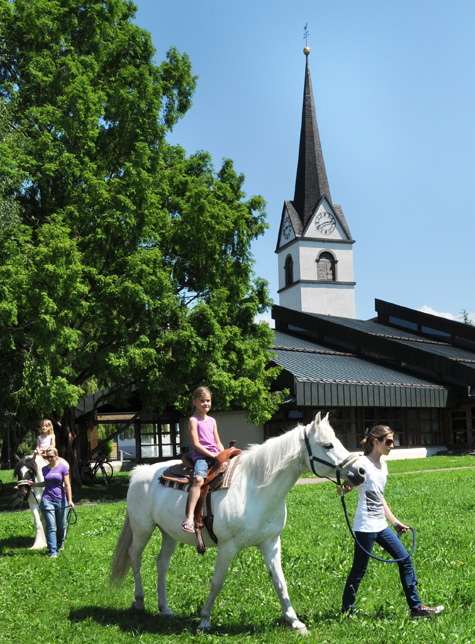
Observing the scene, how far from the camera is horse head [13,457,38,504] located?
34.6 feet

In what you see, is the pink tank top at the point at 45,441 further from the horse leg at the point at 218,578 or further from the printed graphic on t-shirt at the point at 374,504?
the printed graphic on t-shirt at the point at 374,504

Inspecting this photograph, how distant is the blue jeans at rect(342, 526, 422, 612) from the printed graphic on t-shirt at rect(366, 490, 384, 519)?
165 mm

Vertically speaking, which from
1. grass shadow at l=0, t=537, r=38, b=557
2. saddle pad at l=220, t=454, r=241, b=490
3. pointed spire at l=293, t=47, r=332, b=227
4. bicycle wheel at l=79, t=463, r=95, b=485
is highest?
pointed spire at l=293, t=47, r=332, b=227

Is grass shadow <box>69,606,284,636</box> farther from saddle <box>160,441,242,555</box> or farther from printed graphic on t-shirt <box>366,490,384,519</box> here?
printed graphic on t-shirt <box>366,490,384,519</box>

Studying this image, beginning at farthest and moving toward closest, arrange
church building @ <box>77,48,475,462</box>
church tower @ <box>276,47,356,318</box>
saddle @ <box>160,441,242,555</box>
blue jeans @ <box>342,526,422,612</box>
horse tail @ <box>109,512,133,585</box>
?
church tower @ <box>276,47,356,318</box>, church building @ <box>77,48,475,462</box>, horse tail @ <box>109,512,133,585</box>, saddle @ <box>160,441,242,555</box>, blue jeans @ <box>342,526,422,612</box>

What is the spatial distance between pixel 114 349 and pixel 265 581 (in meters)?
11.2

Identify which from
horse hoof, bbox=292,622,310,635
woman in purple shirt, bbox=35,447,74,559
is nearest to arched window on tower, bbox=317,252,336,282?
woman in purple shirt, bbox=35,447,74,559

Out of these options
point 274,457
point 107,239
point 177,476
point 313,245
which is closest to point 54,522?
point 177,476

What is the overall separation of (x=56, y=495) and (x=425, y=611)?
6.09 metres

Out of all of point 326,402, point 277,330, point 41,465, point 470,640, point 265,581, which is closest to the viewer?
point 470,640

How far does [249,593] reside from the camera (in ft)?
22.6

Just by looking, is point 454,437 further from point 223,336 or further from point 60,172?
point 60,172

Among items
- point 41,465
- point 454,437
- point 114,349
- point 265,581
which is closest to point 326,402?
point 454,437

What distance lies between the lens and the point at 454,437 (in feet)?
114
